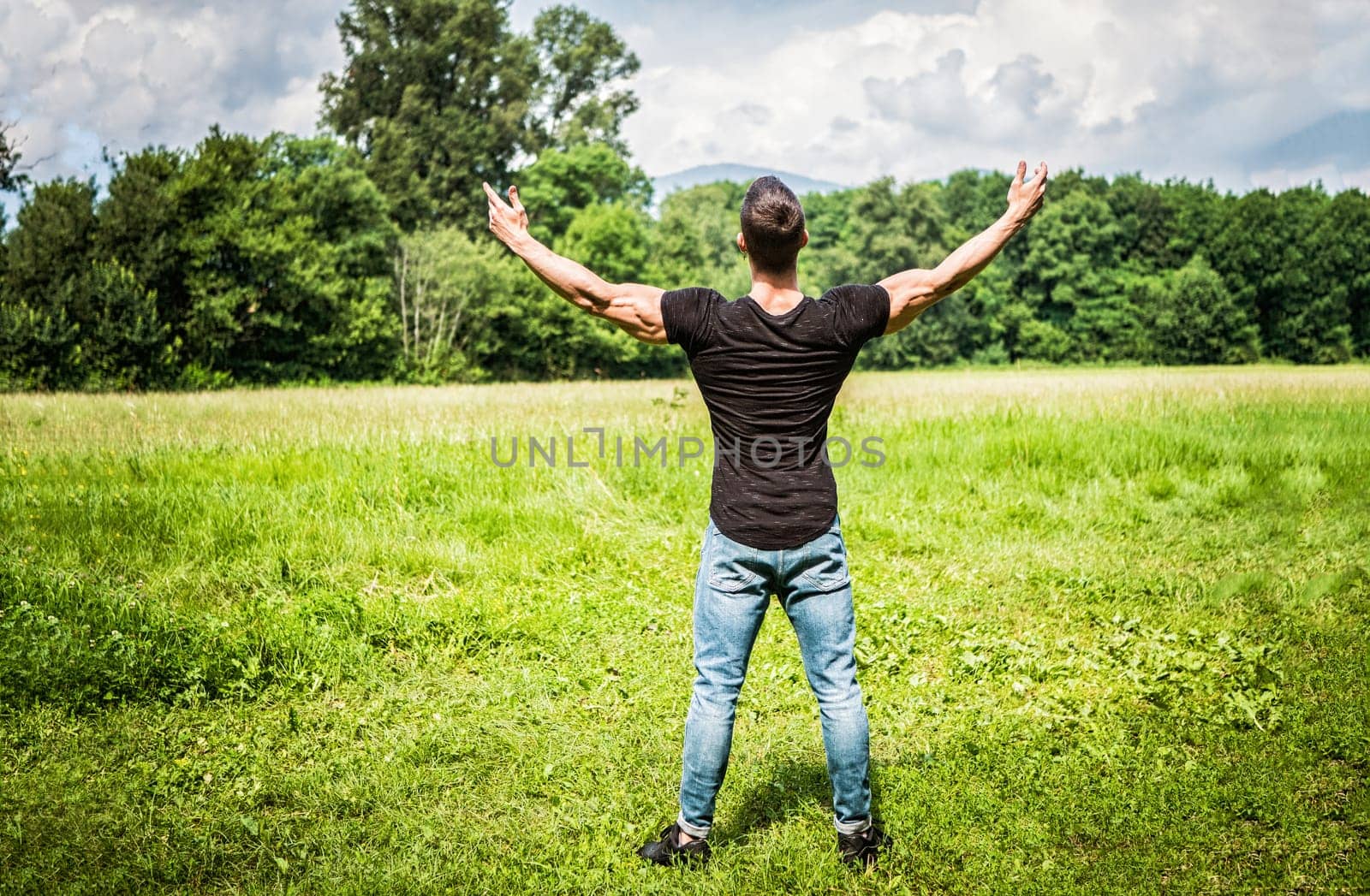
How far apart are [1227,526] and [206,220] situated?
30529 mm

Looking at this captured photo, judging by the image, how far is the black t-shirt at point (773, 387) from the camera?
3.21 metres

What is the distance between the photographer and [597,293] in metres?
A: 3.37

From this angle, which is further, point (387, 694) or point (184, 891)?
point (387, 694)

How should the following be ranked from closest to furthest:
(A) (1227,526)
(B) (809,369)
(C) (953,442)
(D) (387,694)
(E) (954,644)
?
(B) (809,369) < (D) (387,694) < (E) (954,644) < (A) (1227,526) < (C) (953,442)

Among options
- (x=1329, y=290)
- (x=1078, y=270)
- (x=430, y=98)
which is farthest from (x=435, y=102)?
(x=1329, y=290)

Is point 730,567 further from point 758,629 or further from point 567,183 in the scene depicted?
point 567,183

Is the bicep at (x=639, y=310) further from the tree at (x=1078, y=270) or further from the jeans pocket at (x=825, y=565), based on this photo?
the tree at (x=1078, y=270)

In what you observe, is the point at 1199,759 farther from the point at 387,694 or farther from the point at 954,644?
the point at 387,694

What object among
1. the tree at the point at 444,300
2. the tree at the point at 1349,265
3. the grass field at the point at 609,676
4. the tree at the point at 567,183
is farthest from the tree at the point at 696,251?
the grass field at the point at 609,676

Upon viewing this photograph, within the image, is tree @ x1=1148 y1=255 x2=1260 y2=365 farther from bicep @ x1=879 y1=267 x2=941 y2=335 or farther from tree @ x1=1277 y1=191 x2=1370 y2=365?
bicep @ x1=879 y1=267 x2=941 y2=335

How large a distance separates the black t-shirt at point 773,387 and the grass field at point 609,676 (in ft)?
4.98

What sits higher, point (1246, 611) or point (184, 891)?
point (1246, 611)

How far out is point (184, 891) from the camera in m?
3.62

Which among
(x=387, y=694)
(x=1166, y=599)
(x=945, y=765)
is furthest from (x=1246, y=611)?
(x=387, y=694)
